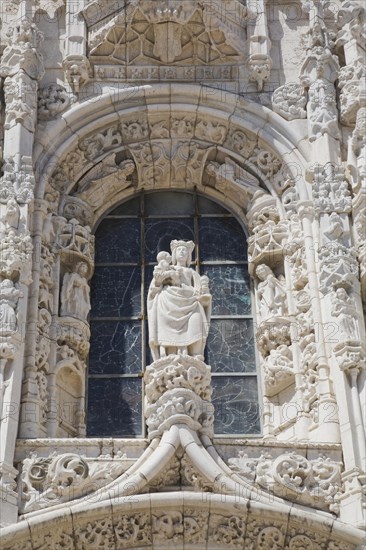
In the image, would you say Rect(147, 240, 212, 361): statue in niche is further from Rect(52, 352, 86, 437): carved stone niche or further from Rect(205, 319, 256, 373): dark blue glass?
Rect(205, 319, 256, 373): dark blue glass

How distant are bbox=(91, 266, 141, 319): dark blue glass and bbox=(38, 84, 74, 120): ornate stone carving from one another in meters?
1.90

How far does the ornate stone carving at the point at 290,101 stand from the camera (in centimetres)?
1731

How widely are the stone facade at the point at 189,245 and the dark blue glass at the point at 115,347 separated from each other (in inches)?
11.0

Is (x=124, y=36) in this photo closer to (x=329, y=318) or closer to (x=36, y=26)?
(x=36, y=26)

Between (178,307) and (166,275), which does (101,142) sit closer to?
(166,275)

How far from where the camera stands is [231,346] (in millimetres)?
16625

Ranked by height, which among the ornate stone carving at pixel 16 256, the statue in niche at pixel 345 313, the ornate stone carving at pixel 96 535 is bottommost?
the ornate stone carving at pixel 96 535

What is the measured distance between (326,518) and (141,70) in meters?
6.43

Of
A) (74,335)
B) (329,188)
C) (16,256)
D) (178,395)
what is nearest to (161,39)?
(329,188)

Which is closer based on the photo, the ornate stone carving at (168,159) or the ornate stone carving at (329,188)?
the ornate stone carving at (329,188)

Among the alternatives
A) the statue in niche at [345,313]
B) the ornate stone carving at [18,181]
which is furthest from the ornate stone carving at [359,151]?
the ornate stone carving at [18,181]

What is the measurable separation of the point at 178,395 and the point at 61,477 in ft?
4.53

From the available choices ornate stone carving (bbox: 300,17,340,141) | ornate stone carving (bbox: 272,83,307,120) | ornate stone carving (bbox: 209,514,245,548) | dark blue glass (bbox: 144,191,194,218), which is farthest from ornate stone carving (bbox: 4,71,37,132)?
ornate stone carving (bbox: 209,514,245,548)

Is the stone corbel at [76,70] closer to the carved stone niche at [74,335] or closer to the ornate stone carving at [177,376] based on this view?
the carved stone niche at [74,335]
